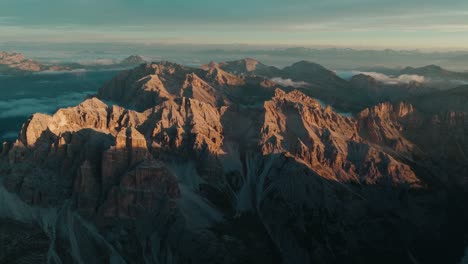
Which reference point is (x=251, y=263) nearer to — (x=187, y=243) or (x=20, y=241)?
(x=187, y=243)

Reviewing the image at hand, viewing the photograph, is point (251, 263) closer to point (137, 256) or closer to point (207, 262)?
point (207, 262)

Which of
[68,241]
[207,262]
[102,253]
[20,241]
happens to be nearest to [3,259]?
[20,241]

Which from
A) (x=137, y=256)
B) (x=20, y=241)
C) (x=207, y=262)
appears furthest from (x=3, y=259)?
(x=207, y=262)

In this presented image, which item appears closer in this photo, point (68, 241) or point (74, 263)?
point (74, 263)

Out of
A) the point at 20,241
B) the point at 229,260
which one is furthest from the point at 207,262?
the point at 20,241

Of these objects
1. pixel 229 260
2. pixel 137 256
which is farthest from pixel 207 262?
pixel 137 256

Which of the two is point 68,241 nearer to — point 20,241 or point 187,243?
point 20,241
